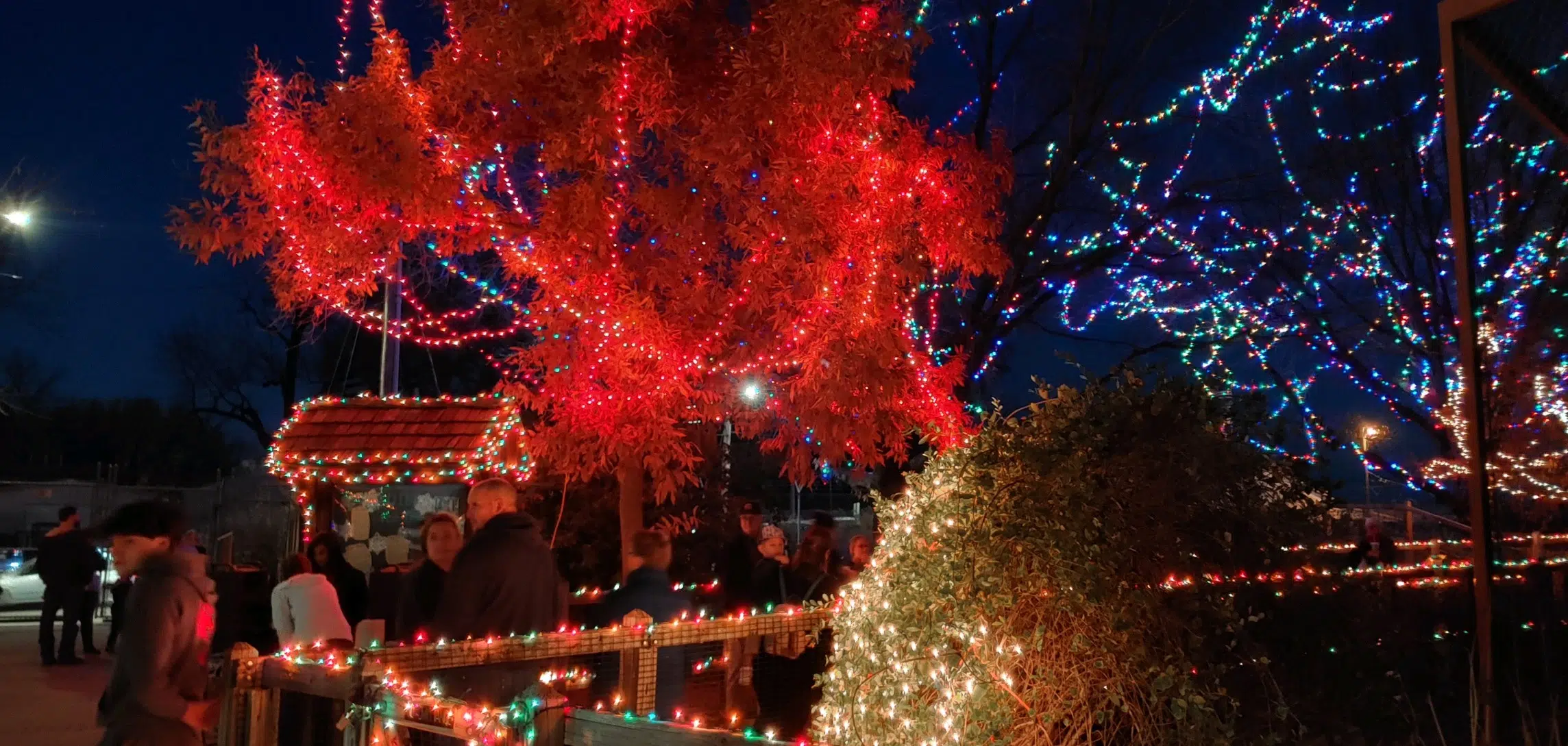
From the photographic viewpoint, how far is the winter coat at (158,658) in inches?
149

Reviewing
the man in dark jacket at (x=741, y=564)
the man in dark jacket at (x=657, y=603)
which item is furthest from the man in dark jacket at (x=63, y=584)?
the man in dark jacket at (x=657, y=603)

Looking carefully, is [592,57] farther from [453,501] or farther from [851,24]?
[453,501]

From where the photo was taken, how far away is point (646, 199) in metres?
9.64

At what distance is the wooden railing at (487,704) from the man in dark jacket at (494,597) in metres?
0.10

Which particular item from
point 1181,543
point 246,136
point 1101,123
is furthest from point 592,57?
point 1101,123

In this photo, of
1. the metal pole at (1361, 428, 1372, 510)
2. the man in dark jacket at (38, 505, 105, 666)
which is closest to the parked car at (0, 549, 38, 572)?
the man in dark jacket at (38, 505, 105, 666)

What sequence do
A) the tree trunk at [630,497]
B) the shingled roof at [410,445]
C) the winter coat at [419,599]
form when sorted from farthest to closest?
the shingled roof at [410,445]
the tree trunk at [630,497]
the winter coat at [419,599]

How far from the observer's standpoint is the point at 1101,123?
15.2 m

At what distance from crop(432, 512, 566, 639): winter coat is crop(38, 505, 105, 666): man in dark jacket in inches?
331

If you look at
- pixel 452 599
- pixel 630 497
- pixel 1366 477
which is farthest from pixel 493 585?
pixel 1366 477

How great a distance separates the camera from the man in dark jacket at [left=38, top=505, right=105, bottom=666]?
11.6 meters

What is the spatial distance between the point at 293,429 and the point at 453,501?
6.10 feet

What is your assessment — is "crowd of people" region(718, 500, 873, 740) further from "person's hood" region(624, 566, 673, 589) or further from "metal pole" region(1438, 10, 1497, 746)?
"metal pole" region(1438, 10, 1497, 746)

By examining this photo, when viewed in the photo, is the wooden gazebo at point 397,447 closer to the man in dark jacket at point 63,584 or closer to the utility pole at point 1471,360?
the man in dark jacket at point 63,584
